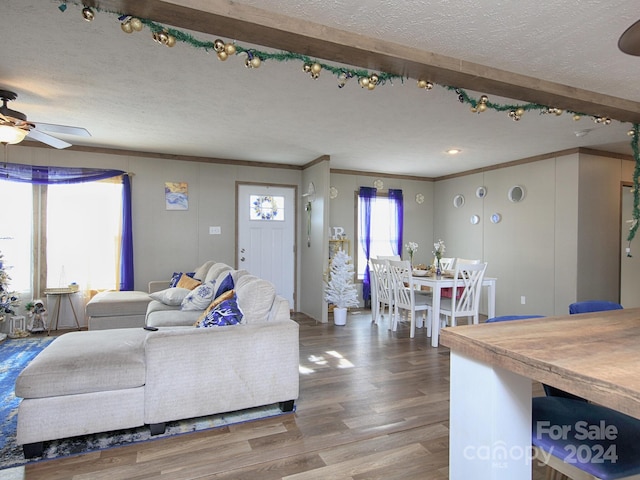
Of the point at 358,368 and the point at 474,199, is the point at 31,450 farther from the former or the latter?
the point at 474,199

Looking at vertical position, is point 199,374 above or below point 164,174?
below

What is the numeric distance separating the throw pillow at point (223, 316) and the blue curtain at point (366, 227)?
13.8 ft

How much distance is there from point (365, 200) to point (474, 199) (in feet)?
6.27

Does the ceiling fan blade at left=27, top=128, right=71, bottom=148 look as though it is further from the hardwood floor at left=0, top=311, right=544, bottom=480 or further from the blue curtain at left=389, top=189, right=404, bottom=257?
the blue curtain at left=389, top=189, right=404, bottom=257

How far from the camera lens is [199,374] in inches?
94.1

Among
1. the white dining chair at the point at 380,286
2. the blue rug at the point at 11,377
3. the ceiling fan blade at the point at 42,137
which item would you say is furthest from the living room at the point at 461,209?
the blue rug at the point at 11,377

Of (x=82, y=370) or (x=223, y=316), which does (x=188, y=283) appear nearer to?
(x=223, y=316)

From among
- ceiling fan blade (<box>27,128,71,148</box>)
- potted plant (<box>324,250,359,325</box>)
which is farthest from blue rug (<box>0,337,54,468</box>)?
potted plant (<box>324,250,359,325</box>)

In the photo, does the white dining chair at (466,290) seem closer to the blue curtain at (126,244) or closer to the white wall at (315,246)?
the white wall at (315,246)

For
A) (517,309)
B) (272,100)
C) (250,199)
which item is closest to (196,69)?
(272,100)

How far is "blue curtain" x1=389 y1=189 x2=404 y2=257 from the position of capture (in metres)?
6.98

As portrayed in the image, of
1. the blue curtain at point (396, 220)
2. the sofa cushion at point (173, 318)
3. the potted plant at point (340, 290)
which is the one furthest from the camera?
the blue curtain at point (396, 220)

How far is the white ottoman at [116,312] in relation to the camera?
4250mm

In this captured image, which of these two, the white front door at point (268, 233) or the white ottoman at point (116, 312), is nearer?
the white ottoman at point (116, 312)
